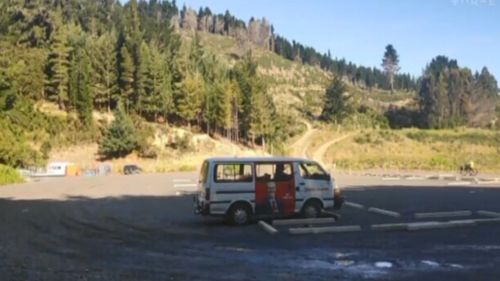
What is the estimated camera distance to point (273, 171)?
17.2 meters

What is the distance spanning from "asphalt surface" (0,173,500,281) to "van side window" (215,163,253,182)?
1425mm

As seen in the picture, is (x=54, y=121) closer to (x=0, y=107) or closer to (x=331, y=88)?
(x=0, y=107)

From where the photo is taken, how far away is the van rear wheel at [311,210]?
17.5 meters

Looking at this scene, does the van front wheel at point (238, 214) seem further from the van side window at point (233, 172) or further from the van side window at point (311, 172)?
the van side window at point (311, 172)

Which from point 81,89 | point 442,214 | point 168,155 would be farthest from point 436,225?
point 81,89

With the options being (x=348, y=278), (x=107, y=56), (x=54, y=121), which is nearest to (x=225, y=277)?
(x=348, y=278)

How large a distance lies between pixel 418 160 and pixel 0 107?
48000 millimetres

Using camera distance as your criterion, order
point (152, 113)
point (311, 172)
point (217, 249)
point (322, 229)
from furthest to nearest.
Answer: point (152, 113) < point (311, 172) < point (322, 229) < point (217, 249)

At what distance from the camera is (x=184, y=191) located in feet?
104

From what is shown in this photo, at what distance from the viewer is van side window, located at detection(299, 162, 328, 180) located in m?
17.6

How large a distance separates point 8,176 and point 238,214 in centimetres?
2910

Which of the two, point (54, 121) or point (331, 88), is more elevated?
point (331, 88)

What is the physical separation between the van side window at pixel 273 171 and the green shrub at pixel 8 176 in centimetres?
2769

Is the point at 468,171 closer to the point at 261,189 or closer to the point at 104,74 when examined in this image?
the point at 261,189
